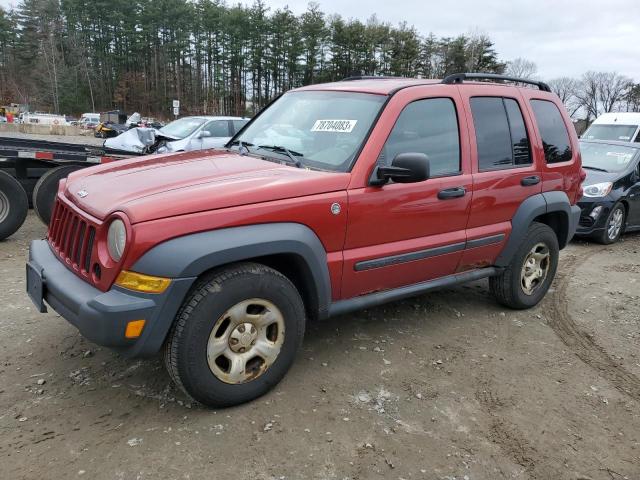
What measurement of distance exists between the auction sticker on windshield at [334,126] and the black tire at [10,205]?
4.62 m

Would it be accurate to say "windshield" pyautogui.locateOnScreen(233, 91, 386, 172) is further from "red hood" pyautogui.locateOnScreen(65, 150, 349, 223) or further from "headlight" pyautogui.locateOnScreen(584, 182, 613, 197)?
"headlight" pyautogui.locateOnScreen(584, 182, 613, 197)

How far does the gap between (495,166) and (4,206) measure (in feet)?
19.3

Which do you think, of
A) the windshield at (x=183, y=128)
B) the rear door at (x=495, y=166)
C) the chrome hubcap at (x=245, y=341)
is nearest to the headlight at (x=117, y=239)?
the chrome hubcap at (x=245, y=341)

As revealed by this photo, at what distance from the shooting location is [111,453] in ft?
8.36

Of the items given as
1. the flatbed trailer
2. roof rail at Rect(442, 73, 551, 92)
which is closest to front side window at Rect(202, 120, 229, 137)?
the flatbed trailer

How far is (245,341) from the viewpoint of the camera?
113 inches

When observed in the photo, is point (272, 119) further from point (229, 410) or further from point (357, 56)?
point (357, 56)

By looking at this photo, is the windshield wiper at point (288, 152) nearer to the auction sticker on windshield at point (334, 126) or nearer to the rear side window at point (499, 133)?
the auction sticker on windshield at point (334, 126)

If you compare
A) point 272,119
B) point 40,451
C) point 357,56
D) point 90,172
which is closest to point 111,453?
point 40,451

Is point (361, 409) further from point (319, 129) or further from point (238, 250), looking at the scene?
point (319, 129)

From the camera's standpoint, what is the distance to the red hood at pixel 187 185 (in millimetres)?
2627

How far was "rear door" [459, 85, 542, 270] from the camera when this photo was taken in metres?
3.93

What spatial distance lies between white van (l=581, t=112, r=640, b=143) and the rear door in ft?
38.2

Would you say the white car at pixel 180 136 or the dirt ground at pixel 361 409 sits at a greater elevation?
the white car at pixel 180 136
